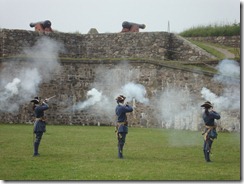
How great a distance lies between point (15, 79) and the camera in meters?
26.2

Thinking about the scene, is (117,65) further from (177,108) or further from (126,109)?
(126,109)

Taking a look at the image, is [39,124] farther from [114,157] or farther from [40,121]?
[114,157]

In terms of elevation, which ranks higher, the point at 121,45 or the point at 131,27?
the point at 131,27

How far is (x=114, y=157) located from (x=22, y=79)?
11716 mm

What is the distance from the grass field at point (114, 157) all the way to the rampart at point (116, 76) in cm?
234

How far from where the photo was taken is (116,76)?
26016 millimetres

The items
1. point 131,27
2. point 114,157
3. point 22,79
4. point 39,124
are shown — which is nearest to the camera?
point 114,157

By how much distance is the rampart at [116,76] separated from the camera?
77.3ft

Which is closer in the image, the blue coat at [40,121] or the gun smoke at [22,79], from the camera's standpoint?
the blue coat at [40,121]

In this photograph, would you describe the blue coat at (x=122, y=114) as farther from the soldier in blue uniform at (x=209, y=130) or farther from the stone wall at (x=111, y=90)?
the stone wall at (x=111, y=90)

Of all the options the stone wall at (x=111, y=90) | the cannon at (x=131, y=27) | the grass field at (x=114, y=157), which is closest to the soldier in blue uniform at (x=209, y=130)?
the grass field at (x=114, y=157)

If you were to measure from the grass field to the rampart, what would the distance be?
2337mm

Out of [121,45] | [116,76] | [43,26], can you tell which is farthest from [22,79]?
[121,45]

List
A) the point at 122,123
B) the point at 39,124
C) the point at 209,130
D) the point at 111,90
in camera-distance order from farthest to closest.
Result: the point at 111,90, the point at 39,124, the point at 122,123, the point at 209,130
